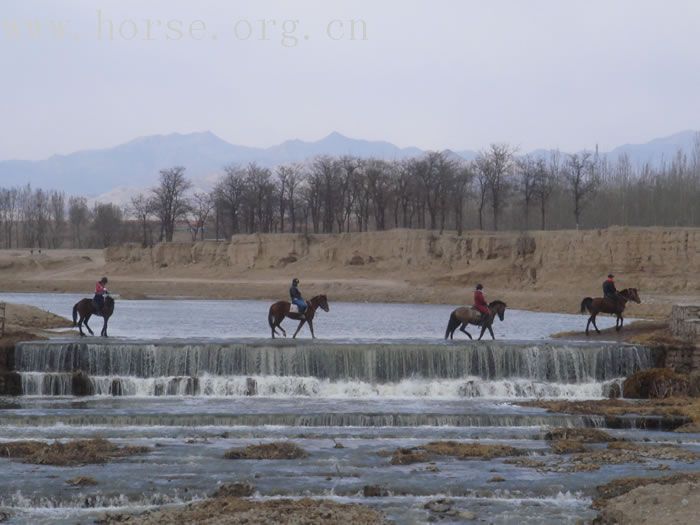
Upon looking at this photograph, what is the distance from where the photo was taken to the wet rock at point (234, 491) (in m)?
19.0

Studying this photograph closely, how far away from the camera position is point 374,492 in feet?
63.1

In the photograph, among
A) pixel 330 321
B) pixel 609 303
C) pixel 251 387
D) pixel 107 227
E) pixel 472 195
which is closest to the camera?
pixel 251 387

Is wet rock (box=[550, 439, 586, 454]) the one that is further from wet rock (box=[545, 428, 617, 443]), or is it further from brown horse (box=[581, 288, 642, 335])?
brown horse (box=[581, 288, 642, 335])

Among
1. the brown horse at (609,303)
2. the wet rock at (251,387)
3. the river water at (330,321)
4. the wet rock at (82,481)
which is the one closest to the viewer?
the wet rock at (82,481)

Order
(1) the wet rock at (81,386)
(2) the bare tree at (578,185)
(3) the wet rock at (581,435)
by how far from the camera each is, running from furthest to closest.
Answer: (2) the bare tree at (578,185), (1) the wet rock at (81,386), (3) the wet rock at (581,435)

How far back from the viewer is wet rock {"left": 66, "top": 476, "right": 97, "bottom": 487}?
19547 millimetres

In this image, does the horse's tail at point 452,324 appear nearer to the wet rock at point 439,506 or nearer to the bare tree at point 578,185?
the wet rock at point 439,506

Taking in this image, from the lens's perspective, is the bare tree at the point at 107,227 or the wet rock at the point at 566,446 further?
the bare tree at the point at 107,227

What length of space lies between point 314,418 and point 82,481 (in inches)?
314

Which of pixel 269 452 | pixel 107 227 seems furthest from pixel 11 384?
pixel 107 227

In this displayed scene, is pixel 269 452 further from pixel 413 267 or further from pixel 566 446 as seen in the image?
pixel 413 267

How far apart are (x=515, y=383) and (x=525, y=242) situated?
193 ft

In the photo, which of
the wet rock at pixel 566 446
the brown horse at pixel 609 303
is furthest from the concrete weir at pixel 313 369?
the wet rock at pixel 566 446

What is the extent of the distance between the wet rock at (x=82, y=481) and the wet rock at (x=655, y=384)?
18.2 m
